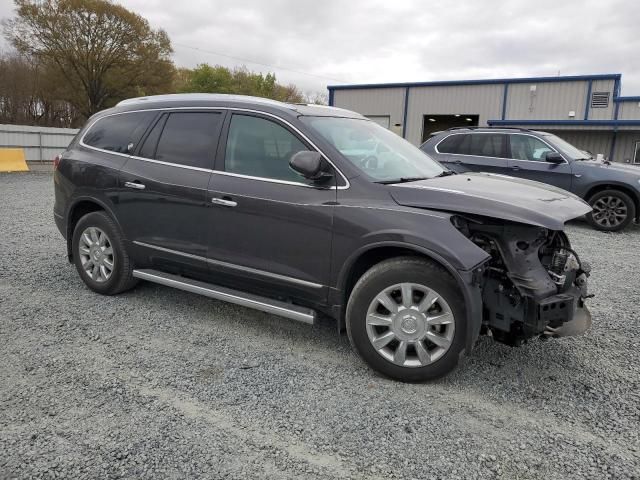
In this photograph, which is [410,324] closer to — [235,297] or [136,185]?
[235,297]

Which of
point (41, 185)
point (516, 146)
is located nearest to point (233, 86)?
point (41, 185)

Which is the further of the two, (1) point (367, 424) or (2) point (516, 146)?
(2) point (516, 146)

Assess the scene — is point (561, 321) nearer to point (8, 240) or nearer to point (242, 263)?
point (242, 263)

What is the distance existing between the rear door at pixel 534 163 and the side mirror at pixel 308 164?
23.3 feet

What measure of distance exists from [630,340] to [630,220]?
5.79 metres

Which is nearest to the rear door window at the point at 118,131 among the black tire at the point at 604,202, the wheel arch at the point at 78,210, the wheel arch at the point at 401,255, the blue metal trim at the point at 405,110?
the wheel arch at the point at 78,210

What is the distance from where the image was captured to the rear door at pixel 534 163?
9.12 metres

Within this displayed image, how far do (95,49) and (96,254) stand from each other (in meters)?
39.5

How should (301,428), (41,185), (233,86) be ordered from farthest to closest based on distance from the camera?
1. (233,86)
2. (41,185)
3. (301,428)

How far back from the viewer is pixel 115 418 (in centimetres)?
276

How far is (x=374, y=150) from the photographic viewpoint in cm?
393

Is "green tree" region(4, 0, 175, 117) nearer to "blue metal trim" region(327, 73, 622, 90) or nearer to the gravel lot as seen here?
"blue metal trim" region(327, 73, 622, 90)

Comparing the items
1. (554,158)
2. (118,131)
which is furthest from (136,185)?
(554,158)

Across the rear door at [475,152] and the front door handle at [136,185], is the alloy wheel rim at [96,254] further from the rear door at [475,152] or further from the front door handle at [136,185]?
the rear door at [475,152]
